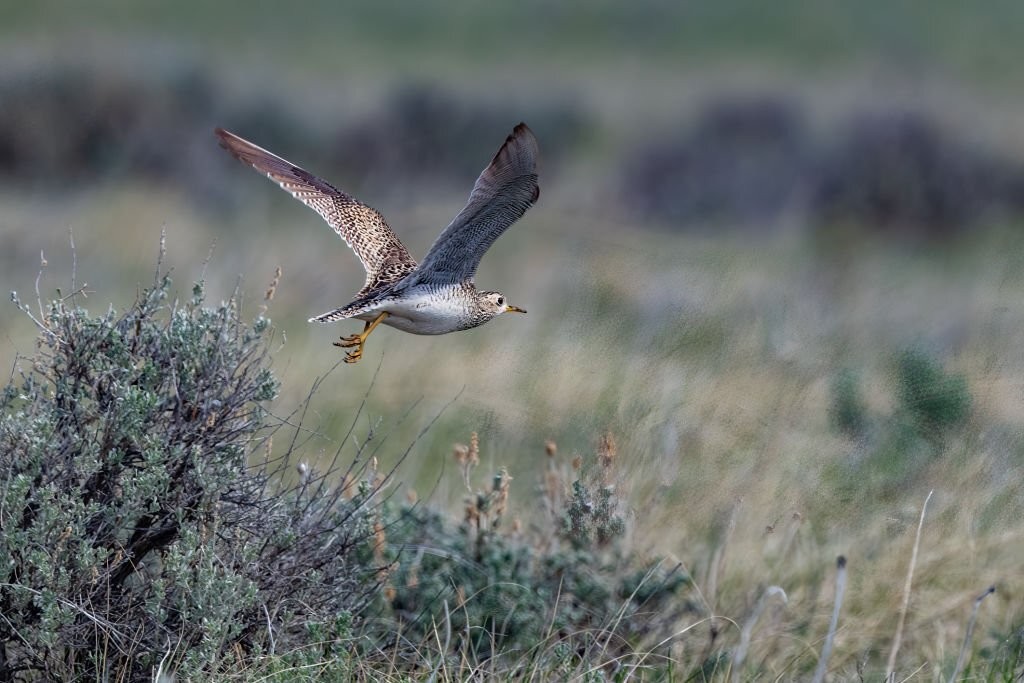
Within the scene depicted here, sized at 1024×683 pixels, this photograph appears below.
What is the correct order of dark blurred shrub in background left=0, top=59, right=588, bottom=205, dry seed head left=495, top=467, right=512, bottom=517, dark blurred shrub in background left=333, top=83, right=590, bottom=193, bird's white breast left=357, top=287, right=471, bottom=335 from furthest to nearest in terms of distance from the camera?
dark blurred shrub in background left=333, top=83, right=590, bottom=193, dark blurred shrub in background left=0, top=59, right=588, bottom=205, dry seed head left=495, top=467, right=512, bottom=517, bird's white breast left=357, top=287, right=471, bottom=335

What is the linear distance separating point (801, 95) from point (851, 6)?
19071 mm

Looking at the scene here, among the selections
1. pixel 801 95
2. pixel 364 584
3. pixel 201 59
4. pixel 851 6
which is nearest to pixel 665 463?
pixel 364 584

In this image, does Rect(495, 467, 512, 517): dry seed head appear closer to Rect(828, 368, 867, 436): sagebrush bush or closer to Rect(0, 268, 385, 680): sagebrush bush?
Rect(0, 268, 385, 680): sagebrush bush

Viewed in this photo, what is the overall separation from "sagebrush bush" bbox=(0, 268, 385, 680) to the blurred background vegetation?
343 mm

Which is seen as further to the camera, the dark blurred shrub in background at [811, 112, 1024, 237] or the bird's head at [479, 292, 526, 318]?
the dark blurred shrub in background at [811, 112, 1024, 237]

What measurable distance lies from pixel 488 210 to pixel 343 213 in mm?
1262

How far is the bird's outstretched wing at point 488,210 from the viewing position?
4266mm

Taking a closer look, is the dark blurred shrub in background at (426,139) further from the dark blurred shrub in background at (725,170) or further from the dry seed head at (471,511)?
the dry seed head at (471,511)

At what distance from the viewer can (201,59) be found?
1141 inches

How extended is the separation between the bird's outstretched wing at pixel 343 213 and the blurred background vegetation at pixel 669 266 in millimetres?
540

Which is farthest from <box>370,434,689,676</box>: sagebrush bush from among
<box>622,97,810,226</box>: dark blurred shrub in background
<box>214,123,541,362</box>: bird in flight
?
<box>622,97,810,226</box>: dark blurred shrub in background

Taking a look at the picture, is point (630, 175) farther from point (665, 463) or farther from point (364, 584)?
point (364, 584)

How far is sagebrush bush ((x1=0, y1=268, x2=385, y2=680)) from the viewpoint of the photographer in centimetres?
416

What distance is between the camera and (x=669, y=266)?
9242mm
